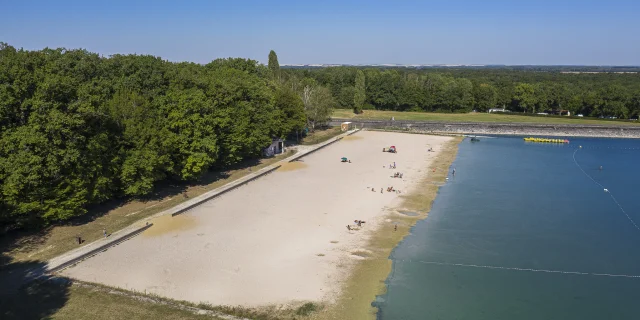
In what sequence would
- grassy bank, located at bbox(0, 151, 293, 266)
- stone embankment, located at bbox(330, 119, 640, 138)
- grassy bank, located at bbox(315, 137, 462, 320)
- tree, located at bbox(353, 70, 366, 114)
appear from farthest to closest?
tree, located at bbox(353, 70, 366, 114) → stone embankment, located at bbox(330, 119, 640, 138) → grassy bank, located at bbox(0, 151, 293, 266) → grassy bank, located at bbox(315, 137, 462, 320)

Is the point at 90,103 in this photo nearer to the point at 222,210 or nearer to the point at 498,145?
the point at 222,210

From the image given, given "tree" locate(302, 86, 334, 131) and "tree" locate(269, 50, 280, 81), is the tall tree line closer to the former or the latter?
"tree" locate(302, 86, 334, 131)

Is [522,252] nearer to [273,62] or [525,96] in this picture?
[273,62]

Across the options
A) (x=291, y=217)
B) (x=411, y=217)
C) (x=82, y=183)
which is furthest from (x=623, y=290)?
(x=82, y=183)

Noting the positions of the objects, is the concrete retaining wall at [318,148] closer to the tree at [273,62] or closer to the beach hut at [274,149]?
the beach hut at [274,149]

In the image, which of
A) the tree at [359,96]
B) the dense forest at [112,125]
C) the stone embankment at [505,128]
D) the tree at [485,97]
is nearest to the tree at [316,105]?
the dense forest at [112,125]

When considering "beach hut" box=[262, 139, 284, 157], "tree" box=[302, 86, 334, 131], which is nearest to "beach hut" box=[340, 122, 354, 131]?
"tree" box=[302, 86, 334, 131]
